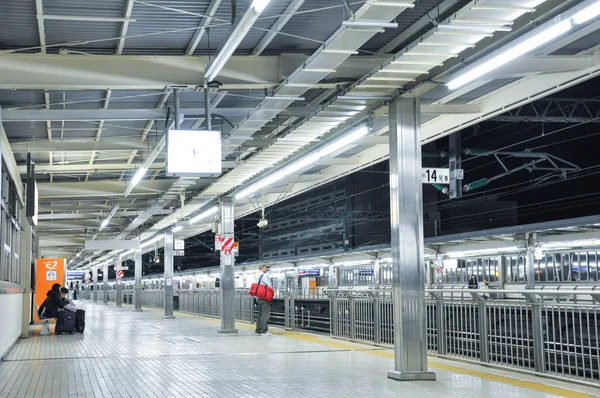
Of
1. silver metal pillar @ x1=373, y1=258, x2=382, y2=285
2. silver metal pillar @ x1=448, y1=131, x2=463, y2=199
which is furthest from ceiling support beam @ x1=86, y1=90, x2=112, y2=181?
silver metal pillar @ x1=373, y1=258, x2=382, y2=285

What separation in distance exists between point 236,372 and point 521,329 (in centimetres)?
418

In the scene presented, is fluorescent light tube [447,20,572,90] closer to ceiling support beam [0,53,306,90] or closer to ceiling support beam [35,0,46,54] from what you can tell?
ceiling support beam [0,53,306,90]

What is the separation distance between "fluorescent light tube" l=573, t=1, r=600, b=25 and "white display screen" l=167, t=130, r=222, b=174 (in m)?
5.43

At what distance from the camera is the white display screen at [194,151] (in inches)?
422

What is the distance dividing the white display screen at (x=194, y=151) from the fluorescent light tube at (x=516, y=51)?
11.3 feet

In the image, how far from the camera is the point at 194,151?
35.6 feet

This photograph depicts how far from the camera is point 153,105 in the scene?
13.4 metres

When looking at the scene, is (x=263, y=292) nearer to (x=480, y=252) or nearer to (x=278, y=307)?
(x=278, y=307)

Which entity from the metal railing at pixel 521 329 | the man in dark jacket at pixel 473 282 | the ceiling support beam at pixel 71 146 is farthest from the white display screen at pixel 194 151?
the man in dark jacket at pixel 473 282

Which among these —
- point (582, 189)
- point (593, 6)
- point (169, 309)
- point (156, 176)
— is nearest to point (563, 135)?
point (582, 189)

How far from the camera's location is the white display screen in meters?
10.7

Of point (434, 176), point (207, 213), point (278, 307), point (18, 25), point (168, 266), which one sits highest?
point (18, 25)

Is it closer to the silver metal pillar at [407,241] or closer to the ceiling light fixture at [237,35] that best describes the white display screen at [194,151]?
the ceiling light fixture at [237,35]

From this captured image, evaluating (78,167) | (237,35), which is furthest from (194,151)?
(78,167)
